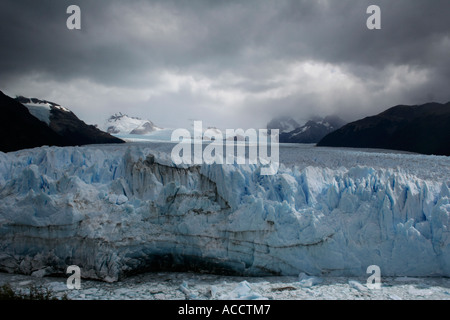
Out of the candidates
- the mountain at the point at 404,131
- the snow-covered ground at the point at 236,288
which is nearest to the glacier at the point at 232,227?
the snow-covered ground at the point at 236,288

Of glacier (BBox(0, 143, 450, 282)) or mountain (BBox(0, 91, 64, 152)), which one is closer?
glacier (BBox(0, 143, 450, 282))

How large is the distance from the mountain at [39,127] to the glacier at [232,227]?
12.7m

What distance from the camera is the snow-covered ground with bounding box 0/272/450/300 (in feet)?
16.2

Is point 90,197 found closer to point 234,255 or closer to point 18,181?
point 18,181

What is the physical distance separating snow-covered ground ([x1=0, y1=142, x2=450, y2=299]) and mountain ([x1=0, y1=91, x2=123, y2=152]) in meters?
12.7

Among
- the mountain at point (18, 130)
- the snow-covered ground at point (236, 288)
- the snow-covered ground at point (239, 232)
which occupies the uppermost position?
the mountain at point (18, 130)

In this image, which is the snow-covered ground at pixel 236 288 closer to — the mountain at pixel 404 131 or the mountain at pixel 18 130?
the mountain at pixel 18 130

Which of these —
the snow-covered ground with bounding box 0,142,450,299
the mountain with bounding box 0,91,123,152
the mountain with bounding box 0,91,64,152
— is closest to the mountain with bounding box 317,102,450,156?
the snow-covered ground with bounding box 0,142,450,299

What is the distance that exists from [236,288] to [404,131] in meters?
22.3

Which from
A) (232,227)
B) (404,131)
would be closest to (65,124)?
(232,227)

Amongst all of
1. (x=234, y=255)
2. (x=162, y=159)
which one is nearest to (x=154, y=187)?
(x=162, y=159)

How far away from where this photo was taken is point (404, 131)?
2212 cm

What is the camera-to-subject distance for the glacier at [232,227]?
231 inches

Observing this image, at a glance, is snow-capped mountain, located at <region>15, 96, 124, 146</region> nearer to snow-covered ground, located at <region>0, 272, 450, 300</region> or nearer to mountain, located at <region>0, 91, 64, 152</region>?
mountain, located at <region>0, 91, 64, 152</region>
